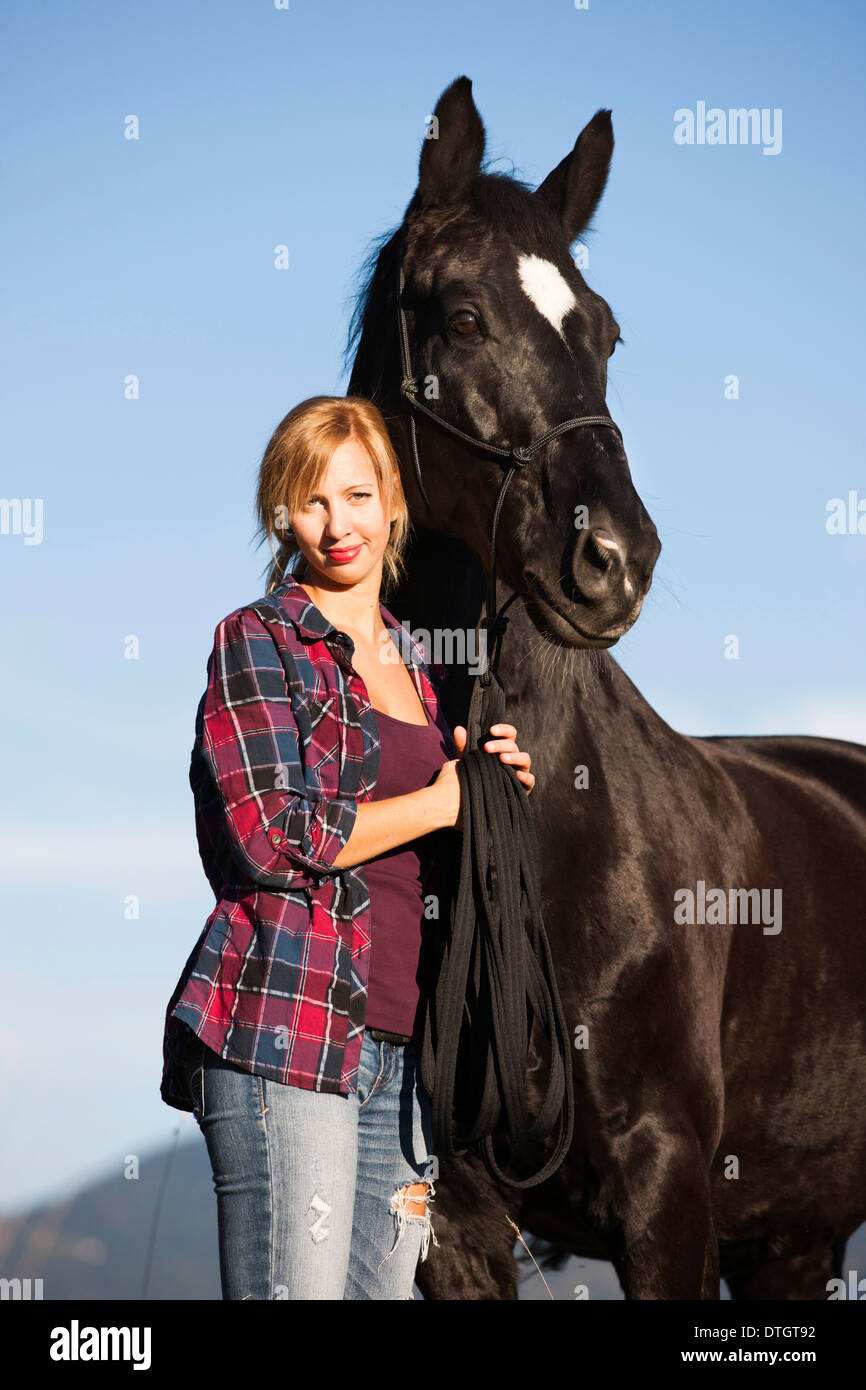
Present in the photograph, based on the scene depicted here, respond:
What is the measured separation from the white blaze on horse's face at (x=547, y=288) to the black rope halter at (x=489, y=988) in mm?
861

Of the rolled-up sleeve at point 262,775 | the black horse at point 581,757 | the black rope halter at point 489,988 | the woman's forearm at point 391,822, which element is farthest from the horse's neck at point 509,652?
the rolled-up sleeve at point 262,775

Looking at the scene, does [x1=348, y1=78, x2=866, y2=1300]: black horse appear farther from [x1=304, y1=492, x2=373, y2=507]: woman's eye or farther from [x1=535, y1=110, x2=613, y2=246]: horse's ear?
[x1=304, y1=492, x2=373, y2=507]: woman's eye

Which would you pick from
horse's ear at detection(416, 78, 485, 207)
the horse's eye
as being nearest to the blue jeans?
the horse's eye

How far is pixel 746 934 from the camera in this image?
3.41 meters

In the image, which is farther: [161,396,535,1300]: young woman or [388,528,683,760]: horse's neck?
[388,528,683,760]: horse's neck

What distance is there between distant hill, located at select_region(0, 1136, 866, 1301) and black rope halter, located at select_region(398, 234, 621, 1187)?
5.36 meters

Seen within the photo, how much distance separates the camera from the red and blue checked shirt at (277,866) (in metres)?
1.96

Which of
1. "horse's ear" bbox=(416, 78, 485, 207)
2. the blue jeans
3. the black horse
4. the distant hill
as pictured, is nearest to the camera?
the blue jeans

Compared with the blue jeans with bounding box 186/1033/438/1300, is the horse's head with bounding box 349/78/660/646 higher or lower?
higher

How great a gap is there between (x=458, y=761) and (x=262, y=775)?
400 millimetres

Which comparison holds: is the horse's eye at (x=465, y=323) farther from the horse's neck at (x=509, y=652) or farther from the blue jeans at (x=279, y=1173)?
the blue jeans at (x=279, y=1173)

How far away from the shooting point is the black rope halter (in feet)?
7.23
